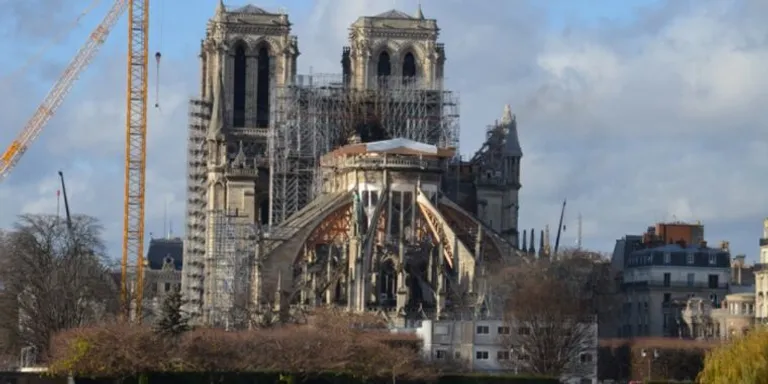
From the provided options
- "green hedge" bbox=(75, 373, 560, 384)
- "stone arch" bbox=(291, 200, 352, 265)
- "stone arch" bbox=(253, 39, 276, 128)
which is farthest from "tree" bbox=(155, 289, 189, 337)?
"stone arch" bbox=(253, 39, 276, 128)

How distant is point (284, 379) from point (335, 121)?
5392cm

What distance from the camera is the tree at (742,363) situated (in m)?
102

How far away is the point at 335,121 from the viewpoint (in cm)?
18838

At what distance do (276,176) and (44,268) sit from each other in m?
32.3

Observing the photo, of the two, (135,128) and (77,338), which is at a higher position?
(135,128)

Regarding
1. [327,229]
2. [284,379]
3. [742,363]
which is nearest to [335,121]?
[327,229]

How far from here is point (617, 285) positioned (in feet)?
599

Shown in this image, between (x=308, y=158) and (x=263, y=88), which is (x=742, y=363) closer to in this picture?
(x=308, y=158)

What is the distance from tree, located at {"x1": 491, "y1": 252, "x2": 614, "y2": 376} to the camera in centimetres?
14838

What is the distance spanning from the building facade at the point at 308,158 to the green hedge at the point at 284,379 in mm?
29888

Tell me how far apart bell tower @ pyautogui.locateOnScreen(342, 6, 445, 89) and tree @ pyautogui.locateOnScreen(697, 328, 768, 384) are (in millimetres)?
83567

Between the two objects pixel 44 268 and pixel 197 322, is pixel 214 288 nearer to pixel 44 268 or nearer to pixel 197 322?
pixel 197 322

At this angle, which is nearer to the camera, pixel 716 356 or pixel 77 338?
pixel 716 356

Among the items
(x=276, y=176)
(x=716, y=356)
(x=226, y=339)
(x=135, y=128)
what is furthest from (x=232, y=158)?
(x=716, y=356)
